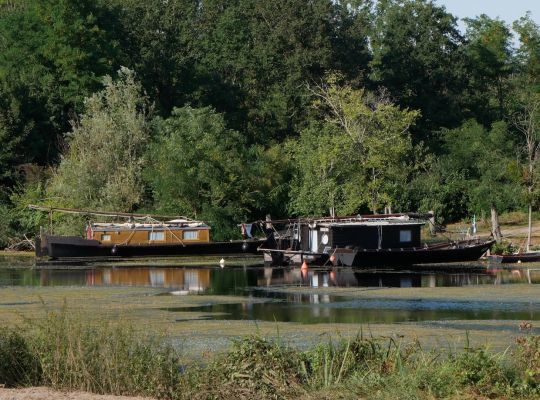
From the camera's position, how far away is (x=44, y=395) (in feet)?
57.6

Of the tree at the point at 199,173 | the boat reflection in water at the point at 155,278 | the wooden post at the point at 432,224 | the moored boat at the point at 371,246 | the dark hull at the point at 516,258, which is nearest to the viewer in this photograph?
the boat reflection in water at the point at 155,278

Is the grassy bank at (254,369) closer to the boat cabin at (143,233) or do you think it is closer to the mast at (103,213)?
the boat cabin at (143,233)

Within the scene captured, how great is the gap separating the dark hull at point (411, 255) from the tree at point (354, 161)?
14.4 metres

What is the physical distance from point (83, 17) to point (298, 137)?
1834cm

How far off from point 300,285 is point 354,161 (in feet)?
92.6

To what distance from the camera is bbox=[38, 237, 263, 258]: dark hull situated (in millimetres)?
63000

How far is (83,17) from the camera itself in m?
83.8

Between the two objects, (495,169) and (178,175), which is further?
(178,175)

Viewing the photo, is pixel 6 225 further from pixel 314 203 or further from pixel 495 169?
pixel 495 169

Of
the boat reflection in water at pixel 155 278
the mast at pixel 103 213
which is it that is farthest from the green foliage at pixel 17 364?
the mast at pixel 103 213

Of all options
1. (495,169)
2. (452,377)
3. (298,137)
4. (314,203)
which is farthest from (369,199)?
(452,377)

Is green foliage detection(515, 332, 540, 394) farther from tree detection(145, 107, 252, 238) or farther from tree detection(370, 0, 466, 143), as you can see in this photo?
tree detection(370, 0, 466, 143)

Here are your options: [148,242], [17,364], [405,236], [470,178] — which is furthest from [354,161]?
[17,364]

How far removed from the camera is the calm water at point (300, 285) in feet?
108
